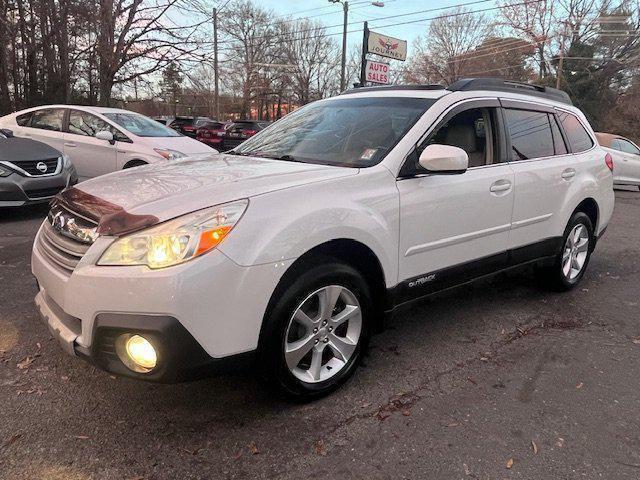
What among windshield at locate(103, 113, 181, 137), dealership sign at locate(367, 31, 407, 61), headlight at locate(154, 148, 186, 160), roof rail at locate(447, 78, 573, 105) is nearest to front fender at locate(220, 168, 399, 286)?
roof rail at locate(447, 78, 573, 105)

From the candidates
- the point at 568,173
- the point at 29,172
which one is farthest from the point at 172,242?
the point at 29,172

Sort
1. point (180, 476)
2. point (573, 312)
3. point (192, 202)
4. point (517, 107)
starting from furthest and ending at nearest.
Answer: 1. point (573, 312)
2. point (517, 107)
3. point (192, 202)
4. point (180, 476)

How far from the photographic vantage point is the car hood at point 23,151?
6586 millimetres

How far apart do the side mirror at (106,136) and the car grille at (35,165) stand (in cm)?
117

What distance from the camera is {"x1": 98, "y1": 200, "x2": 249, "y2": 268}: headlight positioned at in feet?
7.23

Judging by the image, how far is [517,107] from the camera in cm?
396

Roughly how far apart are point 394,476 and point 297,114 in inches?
111

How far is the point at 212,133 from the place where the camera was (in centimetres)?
2291

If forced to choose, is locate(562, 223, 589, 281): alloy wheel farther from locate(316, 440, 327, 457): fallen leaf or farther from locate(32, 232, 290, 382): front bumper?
locate(32, 232, 290, 382): front bumper

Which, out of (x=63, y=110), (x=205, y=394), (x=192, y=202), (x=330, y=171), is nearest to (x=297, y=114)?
(x=330, y=171)

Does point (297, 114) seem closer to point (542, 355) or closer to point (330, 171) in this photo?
point (330, 171)

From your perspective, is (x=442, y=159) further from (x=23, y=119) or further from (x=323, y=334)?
(x=23, y=119)

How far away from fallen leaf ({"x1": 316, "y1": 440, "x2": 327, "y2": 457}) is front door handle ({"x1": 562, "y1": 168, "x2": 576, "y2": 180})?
3113mm

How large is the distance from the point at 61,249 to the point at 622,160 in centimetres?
1366
